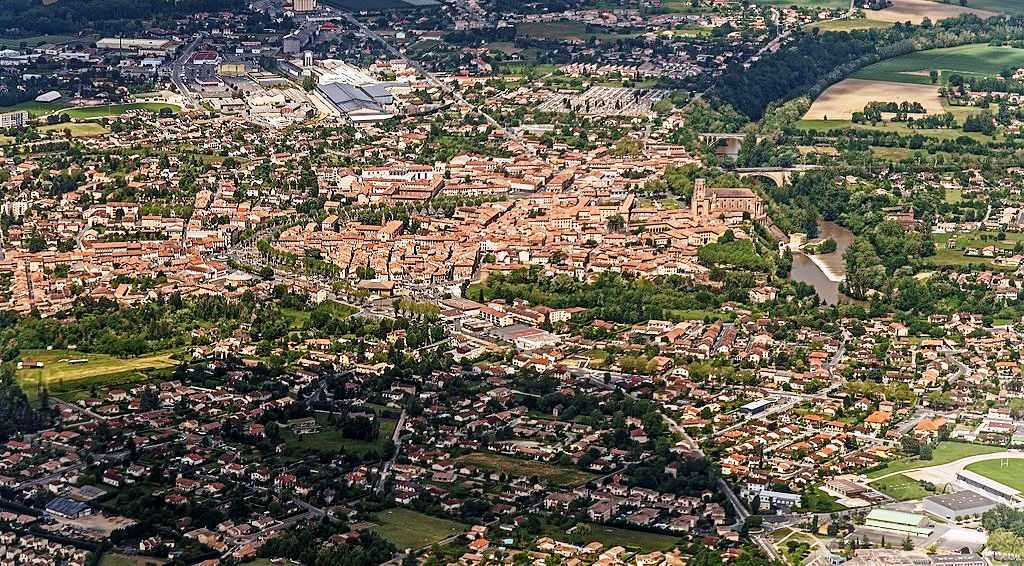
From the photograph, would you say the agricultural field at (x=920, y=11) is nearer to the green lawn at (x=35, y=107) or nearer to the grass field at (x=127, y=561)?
the green lawn at (x=35, y=107)

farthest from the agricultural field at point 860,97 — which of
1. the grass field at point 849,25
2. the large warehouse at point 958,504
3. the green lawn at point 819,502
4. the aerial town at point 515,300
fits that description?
the large warehouse at point 958,504

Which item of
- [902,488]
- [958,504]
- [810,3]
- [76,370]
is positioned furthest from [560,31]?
[958,504]

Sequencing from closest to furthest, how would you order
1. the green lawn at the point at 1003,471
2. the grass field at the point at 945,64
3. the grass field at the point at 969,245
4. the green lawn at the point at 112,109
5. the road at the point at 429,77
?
1. the green lawn at the point at 1003,471
2. the grass field at the point at 969,245
3. the road at the point at 429,77
4. the green lawn at the point at 112,109
5. the grass field at the point at 945,64

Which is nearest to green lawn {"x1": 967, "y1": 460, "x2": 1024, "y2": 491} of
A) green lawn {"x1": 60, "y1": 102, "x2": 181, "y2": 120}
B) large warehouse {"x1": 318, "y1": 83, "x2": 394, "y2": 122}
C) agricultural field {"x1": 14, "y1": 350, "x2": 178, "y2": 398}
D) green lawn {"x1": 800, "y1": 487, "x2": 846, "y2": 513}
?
green lawn {"x1": 800, "y1": 487, "x2": 846, "y2": 513}

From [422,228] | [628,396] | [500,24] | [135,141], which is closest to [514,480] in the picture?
[628,396]

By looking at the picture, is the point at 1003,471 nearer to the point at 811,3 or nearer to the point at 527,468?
the point at 527,468

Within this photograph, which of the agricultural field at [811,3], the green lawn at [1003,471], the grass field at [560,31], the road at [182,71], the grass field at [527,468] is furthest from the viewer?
the agricultural field at [811,3]

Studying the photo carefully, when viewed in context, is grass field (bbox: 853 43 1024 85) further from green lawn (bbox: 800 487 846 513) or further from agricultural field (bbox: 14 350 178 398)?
green lawn (bbox: 800 487 846 513)
